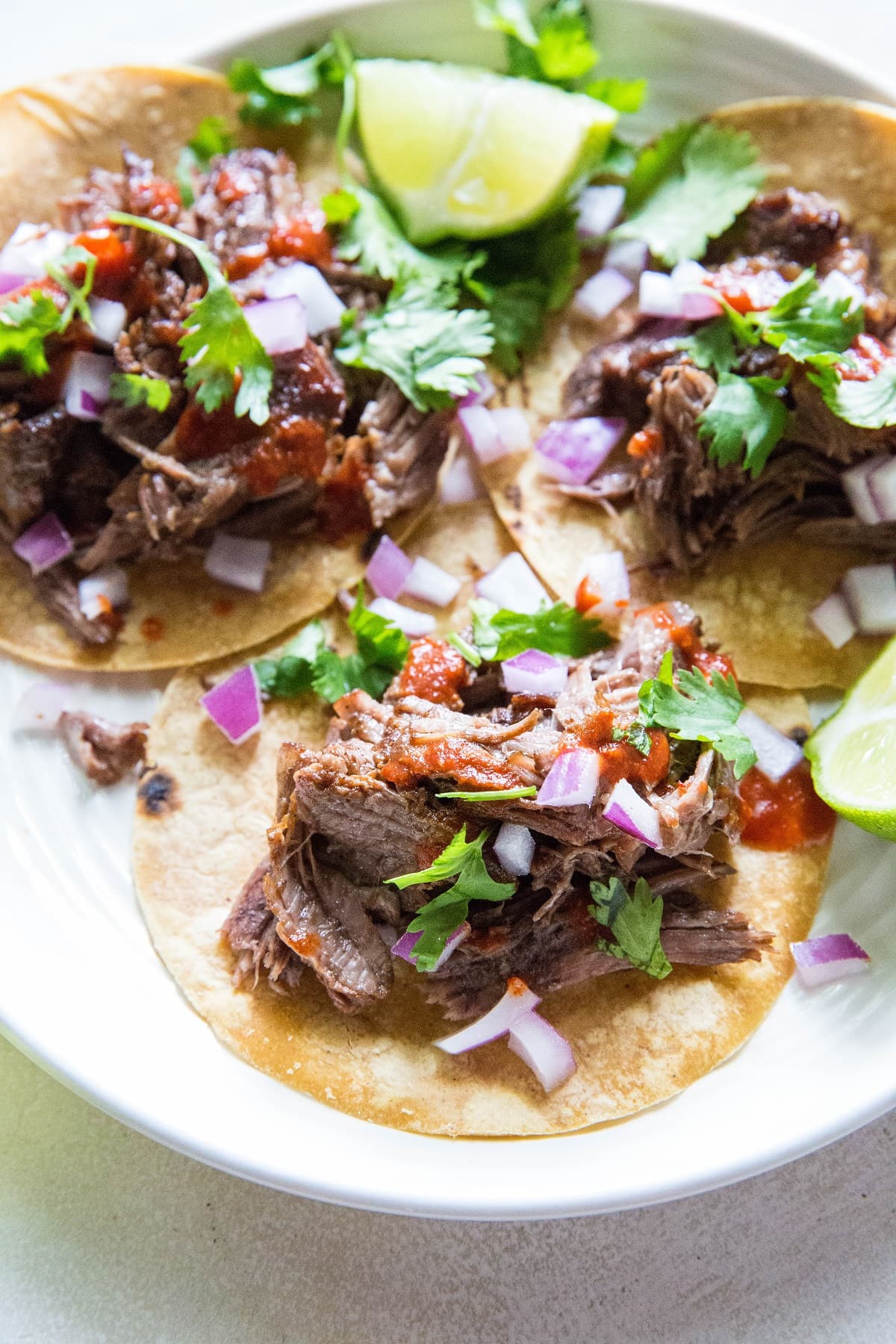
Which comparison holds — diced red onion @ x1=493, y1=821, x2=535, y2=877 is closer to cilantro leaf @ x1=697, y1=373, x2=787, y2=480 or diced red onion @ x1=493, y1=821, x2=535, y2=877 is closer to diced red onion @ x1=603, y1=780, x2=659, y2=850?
diced red onion @ x1=603, y1=780, x2=659, y2=850

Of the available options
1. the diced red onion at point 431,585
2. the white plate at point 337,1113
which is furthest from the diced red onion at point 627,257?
the diced red onion at point 431,585

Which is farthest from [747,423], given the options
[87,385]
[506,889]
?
[87,385]

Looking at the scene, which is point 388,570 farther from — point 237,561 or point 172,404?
point 172,404

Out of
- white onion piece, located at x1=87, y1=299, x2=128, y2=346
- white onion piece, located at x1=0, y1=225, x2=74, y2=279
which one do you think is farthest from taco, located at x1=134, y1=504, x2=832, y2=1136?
white onion piece, located at x1=0, y1=225, x2=74, y2=279

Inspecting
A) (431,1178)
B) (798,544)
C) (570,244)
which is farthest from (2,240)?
(431,1178)

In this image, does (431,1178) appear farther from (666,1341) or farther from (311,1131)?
(666,1341)
